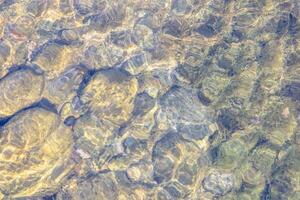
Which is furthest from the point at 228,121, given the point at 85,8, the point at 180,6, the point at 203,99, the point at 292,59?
the point at 85,8

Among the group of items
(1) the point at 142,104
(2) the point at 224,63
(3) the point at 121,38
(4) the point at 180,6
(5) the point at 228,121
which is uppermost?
(4) the point at 180,6

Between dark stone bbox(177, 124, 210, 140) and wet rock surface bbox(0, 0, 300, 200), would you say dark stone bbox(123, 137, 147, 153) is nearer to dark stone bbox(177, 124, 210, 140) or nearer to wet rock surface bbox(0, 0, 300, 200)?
wet rock surface bbox(0, 0, 300, 200)

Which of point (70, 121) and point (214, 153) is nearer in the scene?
point (214, 153)

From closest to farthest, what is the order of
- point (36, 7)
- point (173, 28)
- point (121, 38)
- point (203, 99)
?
1. point (203, 99)
2. point (173, 28)
3. point (121, 38)
4. point (36, 7)

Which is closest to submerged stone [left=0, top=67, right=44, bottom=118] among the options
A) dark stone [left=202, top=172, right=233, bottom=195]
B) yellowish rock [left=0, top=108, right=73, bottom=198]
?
yellowish rock [left=0, top=108, right=73, bottom=198]

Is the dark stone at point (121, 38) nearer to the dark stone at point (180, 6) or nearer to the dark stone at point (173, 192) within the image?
the dark stone at point (180, 6)

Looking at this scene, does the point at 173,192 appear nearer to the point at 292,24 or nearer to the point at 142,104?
the point at 142,104
